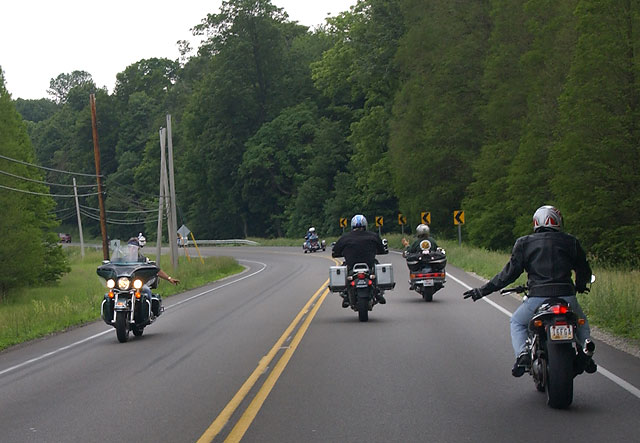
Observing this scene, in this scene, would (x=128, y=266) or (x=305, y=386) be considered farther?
(x=128, y=266)

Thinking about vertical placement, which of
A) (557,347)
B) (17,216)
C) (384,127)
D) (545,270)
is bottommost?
(557,347)

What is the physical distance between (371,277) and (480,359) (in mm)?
5197

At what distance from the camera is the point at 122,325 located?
15008 mm

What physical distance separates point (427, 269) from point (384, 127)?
49.6 metres

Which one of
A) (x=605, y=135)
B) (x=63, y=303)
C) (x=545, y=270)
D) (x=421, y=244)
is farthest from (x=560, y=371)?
(x=605, y=135)

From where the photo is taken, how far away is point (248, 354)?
12.6 meters

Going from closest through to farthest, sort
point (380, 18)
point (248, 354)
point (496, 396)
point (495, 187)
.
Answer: point (496, 396), point (248, 354), point (495, 187), point (380, 18)

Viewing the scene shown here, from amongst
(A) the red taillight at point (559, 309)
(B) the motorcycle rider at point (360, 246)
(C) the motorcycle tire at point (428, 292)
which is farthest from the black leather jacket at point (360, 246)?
(A) the red taillight at point (559, 309)

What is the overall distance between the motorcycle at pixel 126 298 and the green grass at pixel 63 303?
0.34 meters

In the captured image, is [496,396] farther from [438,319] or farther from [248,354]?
[438,319]

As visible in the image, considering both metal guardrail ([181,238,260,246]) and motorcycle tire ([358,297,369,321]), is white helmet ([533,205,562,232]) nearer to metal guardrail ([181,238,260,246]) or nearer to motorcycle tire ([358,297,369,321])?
motorcycle tire ([358,297,369,321])

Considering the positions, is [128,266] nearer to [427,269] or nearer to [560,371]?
[427,269]

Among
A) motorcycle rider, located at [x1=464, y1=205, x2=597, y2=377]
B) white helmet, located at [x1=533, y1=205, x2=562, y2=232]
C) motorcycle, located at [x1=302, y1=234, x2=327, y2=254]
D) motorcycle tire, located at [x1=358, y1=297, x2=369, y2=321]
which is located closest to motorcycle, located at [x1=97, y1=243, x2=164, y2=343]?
motorcycle tire, located at [x1=358, y1=297, x2=369, y2=321]

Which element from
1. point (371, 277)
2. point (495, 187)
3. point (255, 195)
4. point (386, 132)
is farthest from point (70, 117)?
point (371, 277)
